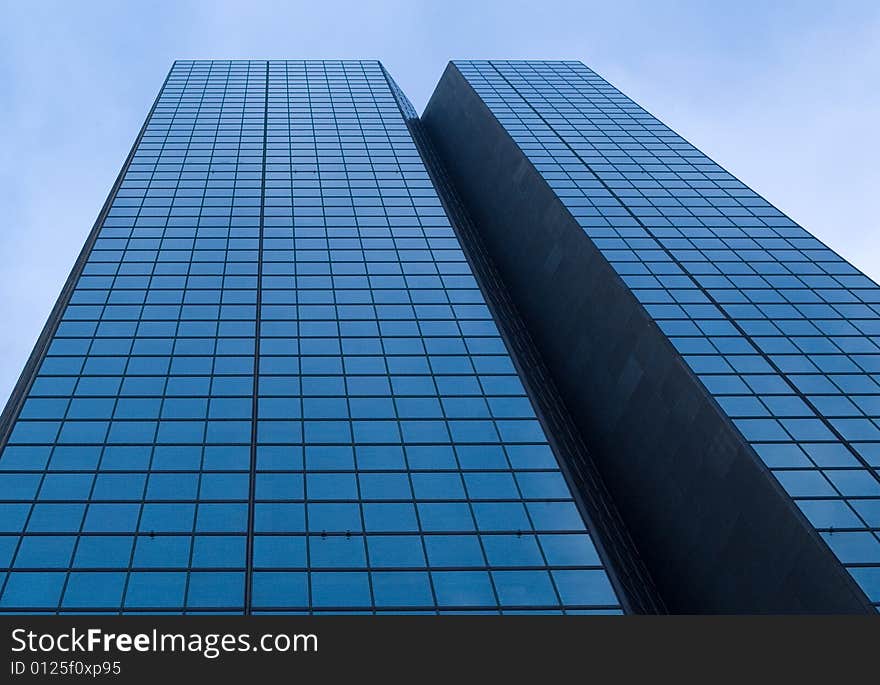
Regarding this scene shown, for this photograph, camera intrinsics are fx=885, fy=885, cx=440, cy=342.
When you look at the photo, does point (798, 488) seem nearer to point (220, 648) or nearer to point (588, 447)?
point (588, 447)

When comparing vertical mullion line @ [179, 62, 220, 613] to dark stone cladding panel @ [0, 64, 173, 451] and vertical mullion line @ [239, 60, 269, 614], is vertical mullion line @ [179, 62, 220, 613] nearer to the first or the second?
vertical mullion line @ [239, 60, 269, 614]

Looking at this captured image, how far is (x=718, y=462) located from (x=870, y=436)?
609 centimetres

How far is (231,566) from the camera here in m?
30.1

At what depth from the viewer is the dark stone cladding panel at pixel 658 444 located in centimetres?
3078

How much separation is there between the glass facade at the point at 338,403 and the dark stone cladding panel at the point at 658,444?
4.05 feet

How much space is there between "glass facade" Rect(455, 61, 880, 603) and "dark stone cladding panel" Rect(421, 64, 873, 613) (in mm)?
795

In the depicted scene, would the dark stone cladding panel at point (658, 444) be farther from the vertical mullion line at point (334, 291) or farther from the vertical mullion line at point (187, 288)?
the vertical mullion line at point (187, 288)

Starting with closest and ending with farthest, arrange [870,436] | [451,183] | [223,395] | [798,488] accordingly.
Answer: [798,488]
[870,436]
[223,395]
[451,183]

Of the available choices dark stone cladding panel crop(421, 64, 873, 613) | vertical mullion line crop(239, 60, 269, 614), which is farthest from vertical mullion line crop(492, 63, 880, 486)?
vertical mullion line crop(239, 60, 269, 614)

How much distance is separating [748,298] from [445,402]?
17.0 metres

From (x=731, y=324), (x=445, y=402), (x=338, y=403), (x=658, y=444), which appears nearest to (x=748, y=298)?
(x=731, y=324)

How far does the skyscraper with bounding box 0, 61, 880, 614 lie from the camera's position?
1201 inches

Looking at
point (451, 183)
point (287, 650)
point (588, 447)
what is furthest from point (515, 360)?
point (451, 183)

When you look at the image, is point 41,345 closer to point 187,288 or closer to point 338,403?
point 187,288
